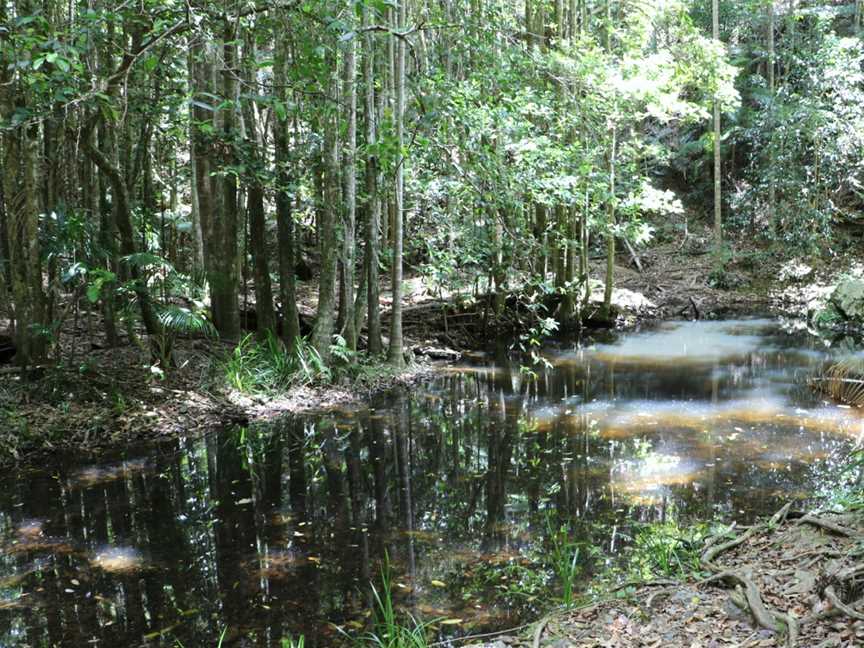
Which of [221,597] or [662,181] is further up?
[662,181]

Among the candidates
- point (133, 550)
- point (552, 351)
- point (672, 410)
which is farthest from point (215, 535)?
point (552, 351)

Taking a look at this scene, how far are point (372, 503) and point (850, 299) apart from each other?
49.4 ft

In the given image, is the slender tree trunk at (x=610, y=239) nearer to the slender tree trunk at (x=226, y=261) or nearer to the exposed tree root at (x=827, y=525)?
the slender tree trunk at (x=226, y=261)

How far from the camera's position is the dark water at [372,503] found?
176 inches

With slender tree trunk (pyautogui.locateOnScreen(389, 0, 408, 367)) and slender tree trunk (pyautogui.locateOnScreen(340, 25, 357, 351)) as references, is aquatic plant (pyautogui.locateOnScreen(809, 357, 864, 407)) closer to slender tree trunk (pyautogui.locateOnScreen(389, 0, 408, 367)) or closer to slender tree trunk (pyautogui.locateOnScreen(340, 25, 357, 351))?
slender tree trunk (pyautogui.locateOnScreen(389, 0, 408, 367))

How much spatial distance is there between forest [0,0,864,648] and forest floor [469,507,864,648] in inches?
0.9

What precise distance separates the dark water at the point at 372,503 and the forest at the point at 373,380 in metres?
0.04

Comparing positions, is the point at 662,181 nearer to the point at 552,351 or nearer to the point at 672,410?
the point at 552,351

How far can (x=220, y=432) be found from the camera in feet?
28.6

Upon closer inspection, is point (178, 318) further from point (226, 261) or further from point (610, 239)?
point (610, 239)

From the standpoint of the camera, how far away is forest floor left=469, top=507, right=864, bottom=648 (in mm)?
3285

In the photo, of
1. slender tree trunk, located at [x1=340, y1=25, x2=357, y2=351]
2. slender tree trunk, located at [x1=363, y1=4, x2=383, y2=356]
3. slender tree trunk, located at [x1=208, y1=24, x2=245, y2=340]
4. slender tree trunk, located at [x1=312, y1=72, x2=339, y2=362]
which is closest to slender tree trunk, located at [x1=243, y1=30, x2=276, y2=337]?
slender tree trunk, located at [x1=208, y1=24, x2=245, y2=340]

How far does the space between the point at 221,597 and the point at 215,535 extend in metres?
1.09

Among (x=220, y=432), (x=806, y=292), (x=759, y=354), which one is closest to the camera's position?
(x=220, y=432)
